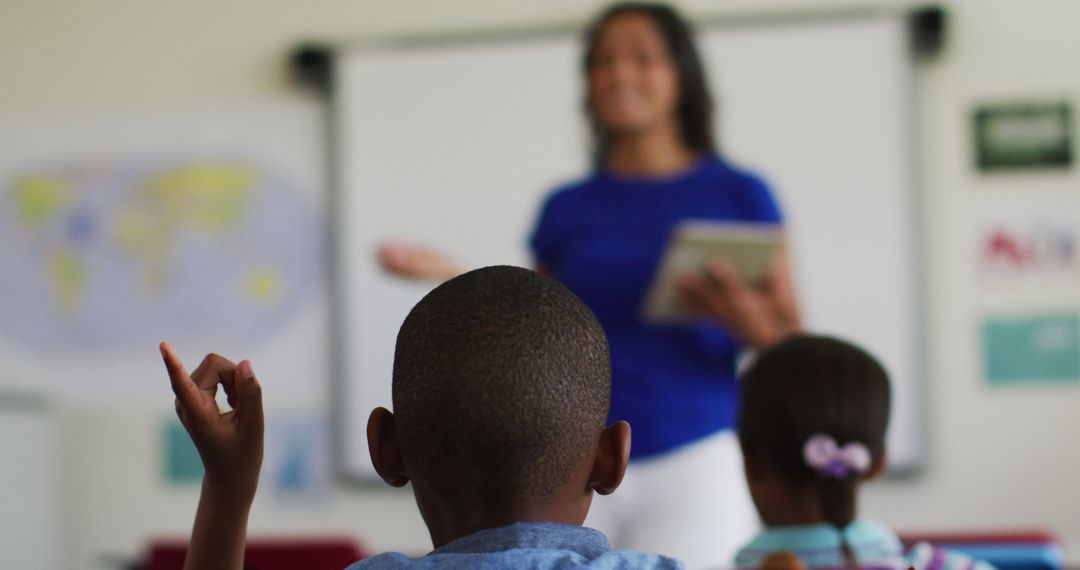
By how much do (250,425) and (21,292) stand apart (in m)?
3.47

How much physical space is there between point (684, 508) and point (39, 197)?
8.96 ft

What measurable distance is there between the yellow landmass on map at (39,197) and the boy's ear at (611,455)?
3.48 metres

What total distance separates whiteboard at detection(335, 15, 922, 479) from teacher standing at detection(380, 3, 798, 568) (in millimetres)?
1024

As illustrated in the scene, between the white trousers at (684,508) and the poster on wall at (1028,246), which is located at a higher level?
the poster on wall at (1028,246)

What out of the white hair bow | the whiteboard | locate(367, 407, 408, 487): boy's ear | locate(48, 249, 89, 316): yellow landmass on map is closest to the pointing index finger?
locate(367, 407, 408, 487): boy's ear

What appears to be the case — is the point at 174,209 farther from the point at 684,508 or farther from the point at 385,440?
the point at 385,440

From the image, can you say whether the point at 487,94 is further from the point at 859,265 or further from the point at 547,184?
the point at 859,265

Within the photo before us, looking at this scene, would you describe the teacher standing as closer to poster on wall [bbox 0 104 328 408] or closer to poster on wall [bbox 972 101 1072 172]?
poster on wall [bbox 972 101 1072 172]

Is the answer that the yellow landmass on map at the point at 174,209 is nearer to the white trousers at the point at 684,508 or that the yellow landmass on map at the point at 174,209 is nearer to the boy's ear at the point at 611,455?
the white trousers at the point at 684,508

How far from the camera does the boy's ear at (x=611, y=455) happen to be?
2.64 ft

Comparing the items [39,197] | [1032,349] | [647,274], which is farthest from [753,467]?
[39,197]

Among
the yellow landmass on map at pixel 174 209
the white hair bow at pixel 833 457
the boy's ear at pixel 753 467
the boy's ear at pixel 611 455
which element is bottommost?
the boy's ear at pixel 753 467

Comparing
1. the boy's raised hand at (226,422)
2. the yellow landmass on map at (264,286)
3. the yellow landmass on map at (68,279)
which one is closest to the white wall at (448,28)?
the yellow landmass on map at (68,279)

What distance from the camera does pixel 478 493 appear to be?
77cm
